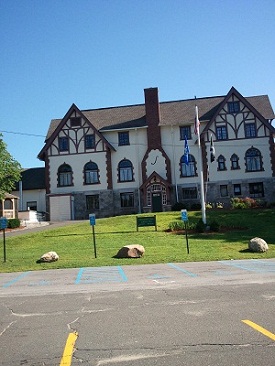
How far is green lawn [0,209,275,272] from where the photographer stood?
1717cm

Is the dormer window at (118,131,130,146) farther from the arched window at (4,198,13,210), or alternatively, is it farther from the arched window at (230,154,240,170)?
the arched window at (4,198,13,210)

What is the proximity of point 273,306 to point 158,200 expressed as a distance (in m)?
36.8

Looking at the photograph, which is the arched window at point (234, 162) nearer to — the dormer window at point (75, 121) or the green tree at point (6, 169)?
the dormer window at point (75, 121)

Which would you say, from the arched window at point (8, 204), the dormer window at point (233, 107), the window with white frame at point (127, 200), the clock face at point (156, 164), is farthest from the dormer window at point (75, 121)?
the dormer window at point (233, 107)

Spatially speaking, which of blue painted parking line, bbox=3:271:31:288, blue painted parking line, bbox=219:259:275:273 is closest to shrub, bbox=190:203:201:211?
blue painted parking line, bbox=219:259:275:273

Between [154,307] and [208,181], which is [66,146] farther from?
[154,307]

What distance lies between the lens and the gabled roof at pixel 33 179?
50.1 m

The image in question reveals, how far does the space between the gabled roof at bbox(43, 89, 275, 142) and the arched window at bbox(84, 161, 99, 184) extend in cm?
469

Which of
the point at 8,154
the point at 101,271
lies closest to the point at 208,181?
the point at 8,154

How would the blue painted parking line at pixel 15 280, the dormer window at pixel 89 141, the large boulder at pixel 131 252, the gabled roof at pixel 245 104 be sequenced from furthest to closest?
the dormer window at pixel 89 141, the gabled roof at pixel 245 104, the large boulder at pixel 131 252, the blue painted parking line at pixel 15 280

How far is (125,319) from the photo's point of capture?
6.95 metres

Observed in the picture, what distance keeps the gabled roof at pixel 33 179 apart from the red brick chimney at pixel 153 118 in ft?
50.6

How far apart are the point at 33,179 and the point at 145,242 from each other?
105ft

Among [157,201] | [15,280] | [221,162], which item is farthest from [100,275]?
[221,162]
